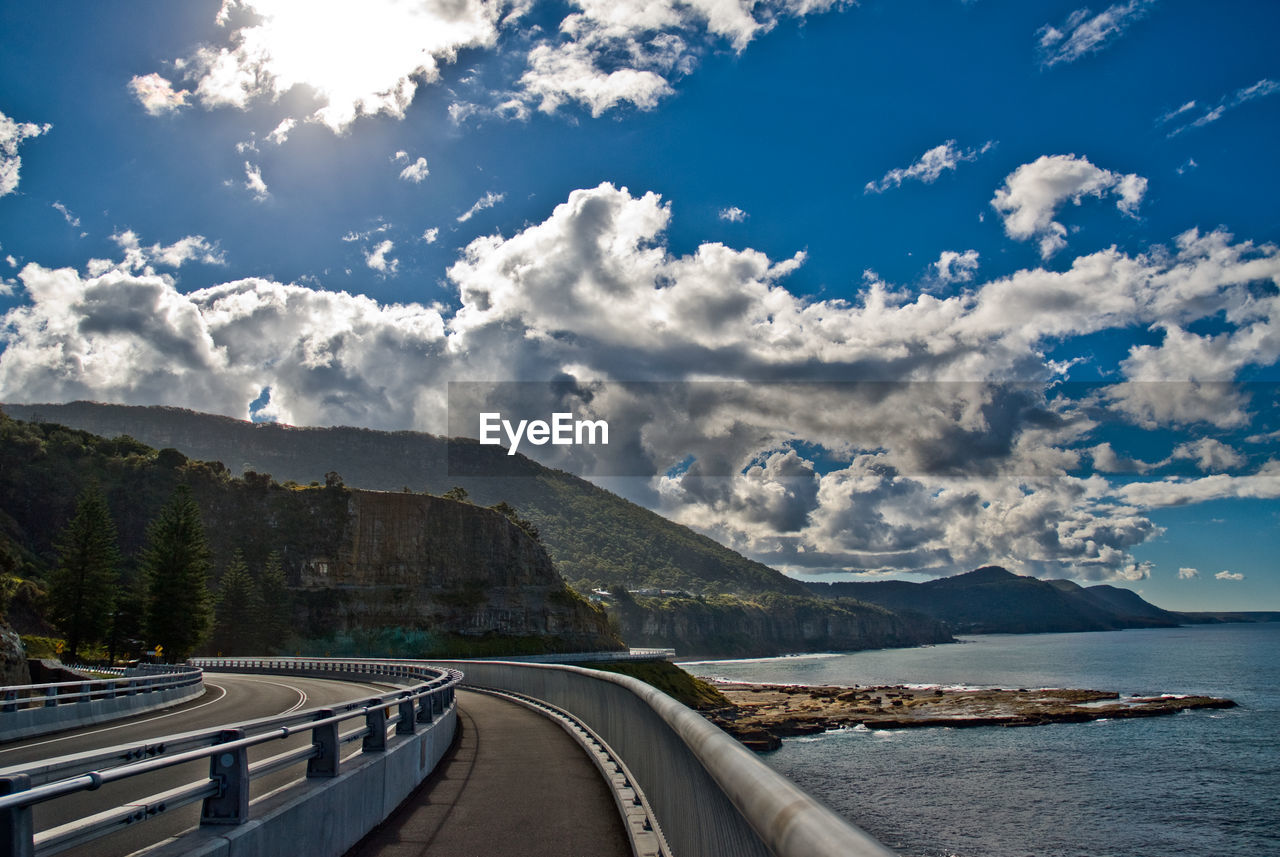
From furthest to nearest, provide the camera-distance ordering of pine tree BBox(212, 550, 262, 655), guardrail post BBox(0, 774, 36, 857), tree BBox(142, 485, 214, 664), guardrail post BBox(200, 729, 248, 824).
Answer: pine tree BBox(212, 550, 262, 655) → tree BBox(142, 485, 214, 664) → guardrail post BBox(200, 729, 248, 824) → guardrail post BBox(0, 774, 36, 857)

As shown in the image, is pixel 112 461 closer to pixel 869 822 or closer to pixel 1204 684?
pixel 869 822

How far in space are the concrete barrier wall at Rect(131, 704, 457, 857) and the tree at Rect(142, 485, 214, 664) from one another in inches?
2673

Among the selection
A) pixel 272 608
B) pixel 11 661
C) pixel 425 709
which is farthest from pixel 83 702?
pixel 272 608

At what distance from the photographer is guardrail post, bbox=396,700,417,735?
12.2m

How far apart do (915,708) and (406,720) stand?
67.3 metres

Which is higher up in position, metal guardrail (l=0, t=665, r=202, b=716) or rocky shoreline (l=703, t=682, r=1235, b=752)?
metal guardrail (l=0, t=665, r=202, b=716)

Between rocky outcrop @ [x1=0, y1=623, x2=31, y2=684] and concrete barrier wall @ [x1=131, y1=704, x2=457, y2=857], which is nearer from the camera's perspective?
concrete barrier wall @ [x1=131, y1=704, x2=457, y2=857]

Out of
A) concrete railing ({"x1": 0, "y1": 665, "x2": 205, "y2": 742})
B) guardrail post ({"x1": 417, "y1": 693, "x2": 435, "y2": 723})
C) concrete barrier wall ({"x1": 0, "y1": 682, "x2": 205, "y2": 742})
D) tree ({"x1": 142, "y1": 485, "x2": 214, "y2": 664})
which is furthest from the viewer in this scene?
tree ({"x1": 142, "y1": 485, "x2": 214, "y2": 664})

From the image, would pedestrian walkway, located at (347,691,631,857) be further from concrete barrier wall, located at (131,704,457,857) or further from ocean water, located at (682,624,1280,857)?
ocean water, located at (682,624,1280,857)

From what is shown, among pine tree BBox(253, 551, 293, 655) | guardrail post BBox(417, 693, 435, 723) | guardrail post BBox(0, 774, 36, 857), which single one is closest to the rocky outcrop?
guardrail post BBox(417, 693, 435, 723)

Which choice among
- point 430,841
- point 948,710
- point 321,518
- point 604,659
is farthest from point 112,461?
point 430,841

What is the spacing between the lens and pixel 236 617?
98.5m

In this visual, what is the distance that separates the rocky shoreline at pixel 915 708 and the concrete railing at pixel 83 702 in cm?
3044

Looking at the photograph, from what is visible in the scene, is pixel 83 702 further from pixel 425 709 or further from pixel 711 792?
pixel 711 792
